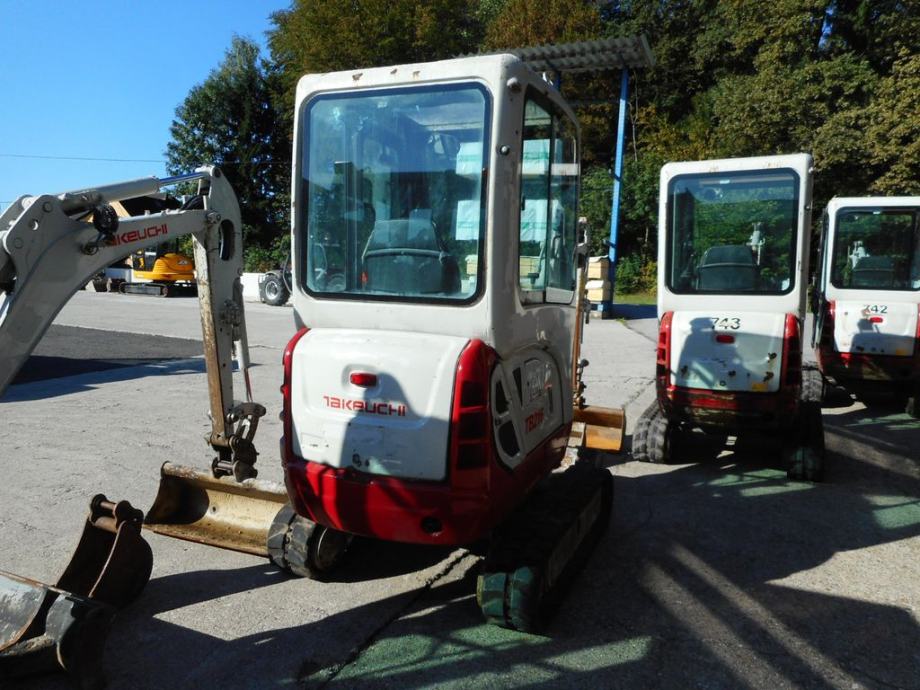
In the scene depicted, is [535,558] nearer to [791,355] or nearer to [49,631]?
[49,631]

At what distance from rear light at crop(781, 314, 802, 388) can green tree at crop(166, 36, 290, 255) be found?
3055 cm

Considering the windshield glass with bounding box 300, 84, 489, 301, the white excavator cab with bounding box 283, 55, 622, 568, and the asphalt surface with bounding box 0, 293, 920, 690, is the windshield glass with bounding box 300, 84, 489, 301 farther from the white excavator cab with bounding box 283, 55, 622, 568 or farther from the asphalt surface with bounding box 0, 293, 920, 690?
the asphalt surface with bounding box 0, 293, 920, 690

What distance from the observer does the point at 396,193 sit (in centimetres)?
330

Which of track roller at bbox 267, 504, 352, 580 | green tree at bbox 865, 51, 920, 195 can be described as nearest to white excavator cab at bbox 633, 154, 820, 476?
track roller at bbox 267, 504, 352, 580

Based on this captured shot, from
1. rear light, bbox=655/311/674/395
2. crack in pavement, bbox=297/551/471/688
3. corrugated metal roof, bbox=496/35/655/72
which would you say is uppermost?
corrugated metal roof, bbox=496/35/655/72

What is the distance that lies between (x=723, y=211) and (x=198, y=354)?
9464 mm

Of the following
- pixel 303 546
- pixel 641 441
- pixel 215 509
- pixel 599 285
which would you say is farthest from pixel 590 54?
pixel 303 546

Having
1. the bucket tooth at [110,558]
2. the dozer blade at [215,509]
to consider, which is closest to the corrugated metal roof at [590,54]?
the dozer blade at [215,509]

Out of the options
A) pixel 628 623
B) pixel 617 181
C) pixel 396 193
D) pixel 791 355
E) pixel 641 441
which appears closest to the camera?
pixel 396 193

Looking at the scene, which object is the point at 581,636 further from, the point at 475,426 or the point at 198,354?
the point at 198,354

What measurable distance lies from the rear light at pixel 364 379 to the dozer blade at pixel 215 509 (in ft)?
4.53

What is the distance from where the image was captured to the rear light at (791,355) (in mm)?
5691

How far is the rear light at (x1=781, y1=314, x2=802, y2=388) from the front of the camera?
18.7 feet

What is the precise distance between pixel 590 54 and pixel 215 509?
15.4 m
